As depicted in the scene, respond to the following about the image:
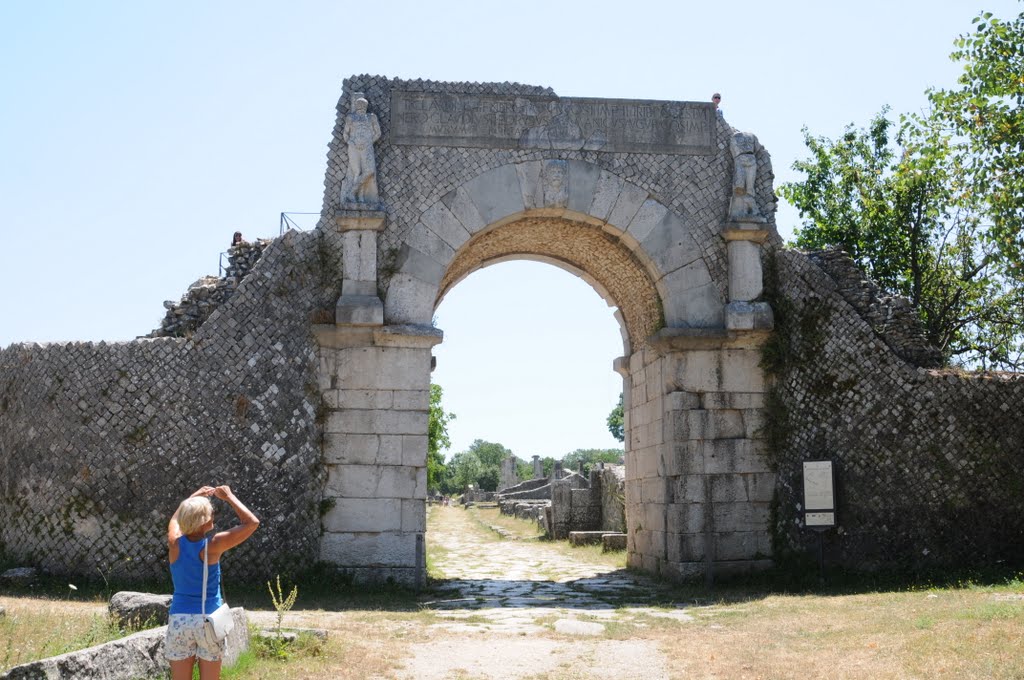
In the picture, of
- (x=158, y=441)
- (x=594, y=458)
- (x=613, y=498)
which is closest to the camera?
(x=158, y=441)

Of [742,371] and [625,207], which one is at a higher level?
[625,207]

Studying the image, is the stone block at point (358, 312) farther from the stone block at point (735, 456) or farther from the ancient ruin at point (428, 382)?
the stone block at point (735, 456)

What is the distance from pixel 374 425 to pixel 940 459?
21.0 ft

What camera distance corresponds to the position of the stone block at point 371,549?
10.2 metres

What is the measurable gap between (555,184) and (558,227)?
3.08 feet

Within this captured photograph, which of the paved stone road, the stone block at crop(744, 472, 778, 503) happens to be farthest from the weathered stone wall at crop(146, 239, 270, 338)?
the stone block at crop(744, 472, 778, 503)

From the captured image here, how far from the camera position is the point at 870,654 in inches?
240

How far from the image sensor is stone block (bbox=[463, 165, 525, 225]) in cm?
1109

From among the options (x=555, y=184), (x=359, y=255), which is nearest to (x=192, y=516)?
(x=359, y=255)

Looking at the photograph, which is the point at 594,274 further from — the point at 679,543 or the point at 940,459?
the point at 940,459

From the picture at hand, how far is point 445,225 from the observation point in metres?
11.0

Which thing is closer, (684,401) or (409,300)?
(409,300)

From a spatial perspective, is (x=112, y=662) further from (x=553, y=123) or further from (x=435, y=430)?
(x=435, y=430)

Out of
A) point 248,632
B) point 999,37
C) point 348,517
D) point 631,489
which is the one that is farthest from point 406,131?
point 999,37
